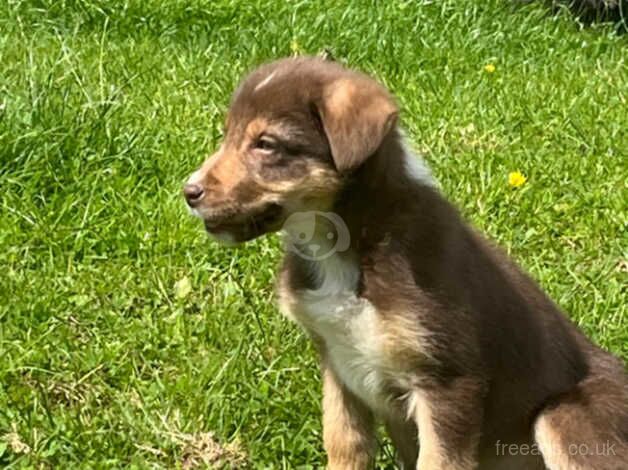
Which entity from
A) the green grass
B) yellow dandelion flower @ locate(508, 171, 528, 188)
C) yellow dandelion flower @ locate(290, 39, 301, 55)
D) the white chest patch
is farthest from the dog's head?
yellow dandelion flower @ locate(290, 39, 301, 55)

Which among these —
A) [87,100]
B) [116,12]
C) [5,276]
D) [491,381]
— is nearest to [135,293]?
[5,276]

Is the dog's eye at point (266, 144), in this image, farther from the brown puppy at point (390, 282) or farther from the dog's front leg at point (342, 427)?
the dog's front leg at point (342, 427)

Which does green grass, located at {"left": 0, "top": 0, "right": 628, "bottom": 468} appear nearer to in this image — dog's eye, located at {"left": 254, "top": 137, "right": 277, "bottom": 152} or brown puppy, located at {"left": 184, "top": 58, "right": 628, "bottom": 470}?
brown puppy, located at {"left": 184, "top": 58, "right": 628, "bottom": 470}

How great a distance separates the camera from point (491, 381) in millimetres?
3959

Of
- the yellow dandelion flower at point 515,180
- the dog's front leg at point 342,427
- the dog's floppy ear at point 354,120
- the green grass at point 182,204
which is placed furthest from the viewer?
the yellow dandelion flower at point 515,180

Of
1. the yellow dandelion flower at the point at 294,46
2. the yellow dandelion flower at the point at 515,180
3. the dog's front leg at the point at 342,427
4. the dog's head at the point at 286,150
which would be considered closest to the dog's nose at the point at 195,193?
the dog's head at the point at 286,150

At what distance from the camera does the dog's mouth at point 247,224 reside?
3.80 m

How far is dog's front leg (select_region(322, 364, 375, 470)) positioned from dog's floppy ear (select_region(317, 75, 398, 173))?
81 cm

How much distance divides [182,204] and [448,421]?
6.59 feet

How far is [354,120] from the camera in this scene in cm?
370

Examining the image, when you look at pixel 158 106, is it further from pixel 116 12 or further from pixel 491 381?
pixel 491 381

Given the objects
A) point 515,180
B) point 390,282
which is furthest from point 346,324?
point 515,180

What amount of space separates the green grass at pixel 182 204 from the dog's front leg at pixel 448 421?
68cm

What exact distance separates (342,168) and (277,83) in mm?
348
